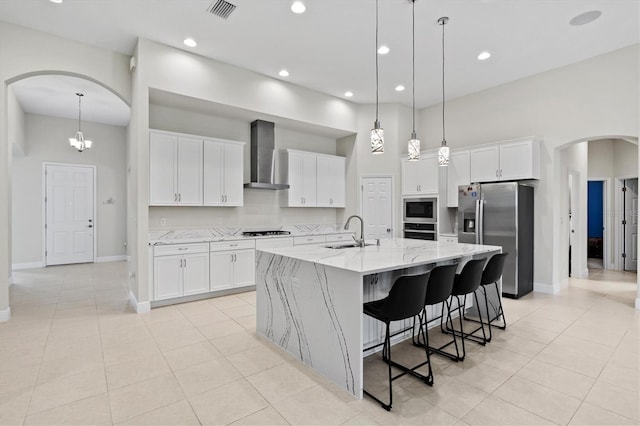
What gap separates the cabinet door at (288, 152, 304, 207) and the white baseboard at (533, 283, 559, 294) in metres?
4.20

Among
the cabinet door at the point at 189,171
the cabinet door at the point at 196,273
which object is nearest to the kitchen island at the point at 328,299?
→ the cabinet door at the point at 196,273

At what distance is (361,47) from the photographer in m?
4.49

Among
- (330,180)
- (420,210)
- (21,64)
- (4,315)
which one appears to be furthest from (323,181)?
(4,315)

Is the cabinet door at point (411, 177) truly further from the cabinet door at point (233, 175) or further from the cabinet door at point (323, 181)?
the cabinet door at point (233, 175)

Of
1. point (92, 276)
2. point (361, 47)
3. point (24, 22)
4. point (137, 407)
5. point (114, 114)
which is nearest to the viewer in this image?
point (137, 407)

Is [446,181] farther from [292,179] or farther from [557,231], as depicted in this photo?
[292,179]

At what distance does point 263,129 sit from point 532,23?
13.2ft

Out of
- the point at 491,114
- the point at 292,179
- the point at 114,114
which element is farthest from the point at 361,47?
the point at 114,114

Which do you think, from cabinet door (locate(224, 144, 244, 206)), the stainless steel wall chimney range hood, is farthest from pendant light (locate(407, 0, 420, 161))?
cabinet door (locate(224, 144, 244, 206))

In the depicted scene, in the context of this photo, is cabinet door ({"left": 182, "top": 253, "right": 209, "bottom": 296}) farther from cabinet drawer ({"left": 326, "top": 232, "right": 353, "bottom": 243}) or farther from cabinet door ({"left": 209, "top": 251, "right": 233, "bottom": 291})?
cabinet drawer ({"left": 326, "top": 232, "right": 353, "bottom": 243})

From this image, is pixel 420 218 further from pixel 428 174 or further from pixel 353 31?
pixel 353 31

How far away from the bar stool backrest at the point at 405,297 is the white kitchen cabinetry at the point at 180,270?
10.5ft

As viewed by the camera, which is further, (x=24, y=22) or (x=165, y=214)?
(x=165, y=214)

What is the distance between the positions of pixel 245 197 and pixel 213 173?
0.83m
